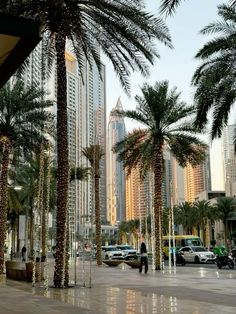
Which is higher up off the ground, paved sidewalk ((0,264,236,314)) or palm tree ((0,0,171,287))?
palm tree ((0,0,171,287))

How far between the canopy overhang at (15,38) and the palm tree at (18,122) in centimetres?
1829

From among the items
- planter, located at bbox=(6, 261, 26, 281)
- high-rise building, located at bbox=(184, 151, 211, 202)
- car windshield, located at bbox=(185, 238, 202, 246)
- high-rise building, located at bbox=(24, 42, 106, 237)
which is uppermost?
high-rise building, located at bbox=(184, 151, 211, 202)

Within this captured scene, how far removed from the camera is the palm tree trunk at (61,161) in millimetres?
17375

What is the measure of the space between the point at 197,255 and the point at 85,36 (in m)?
29.5

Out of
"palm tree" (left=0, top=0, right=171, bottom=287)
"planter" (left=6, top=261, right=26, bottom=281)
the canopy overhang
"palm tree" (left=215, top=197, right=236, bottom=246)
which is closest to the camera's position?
the canopy overhang

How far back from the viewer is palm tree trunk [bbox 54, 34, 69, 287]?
17375mm

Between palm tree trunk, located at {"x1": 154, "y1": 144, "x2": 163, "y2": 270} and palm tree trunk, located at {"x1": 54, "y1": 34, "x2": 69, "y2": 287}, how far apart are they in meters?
11.5

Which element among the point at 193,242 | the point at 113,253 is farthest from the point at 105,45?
the point at 193,242

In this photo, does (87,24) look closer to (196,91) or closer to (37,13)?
(37,13)

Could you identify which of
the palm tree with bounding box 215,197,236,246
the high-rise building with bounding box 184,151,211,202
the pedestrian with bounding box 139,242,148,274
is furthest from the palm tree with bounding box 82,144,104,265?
the high-rise building with bounding box 184,151,211,202

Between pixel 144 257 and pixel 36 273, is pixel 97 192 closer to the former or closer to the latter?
pixel 144 257

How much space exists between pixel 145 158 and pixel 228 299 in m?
16.9

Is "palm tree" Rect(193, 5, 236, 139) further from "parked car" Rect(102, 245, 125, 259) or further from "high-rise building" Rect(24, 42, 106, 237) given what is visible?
"parked car" Rect(102, 245, 125, 259)

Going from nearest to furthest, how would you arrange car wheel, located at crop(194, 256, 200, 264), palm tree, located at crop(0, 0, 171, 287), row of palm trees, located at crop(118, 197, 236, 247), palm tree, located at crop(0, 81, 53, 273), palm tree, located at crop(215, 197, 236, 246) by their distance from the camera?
palm tree, located at crop(0, 0, 171, 287) → palm tree, located at crop(0, 81, 53, 273) → car wheel, located at crop(194, 256, 200, 264) → palm tree, located at crop(215, 197, 236, 246) → row of palm trees, located at crop(118, 197, 236, 247)
